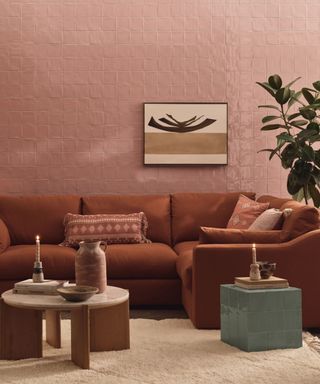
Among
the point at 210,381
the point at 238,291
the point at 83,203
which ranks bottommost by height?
the point at 210,381

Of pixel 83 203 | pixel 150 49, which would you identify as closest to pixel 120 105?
pixel 150 49

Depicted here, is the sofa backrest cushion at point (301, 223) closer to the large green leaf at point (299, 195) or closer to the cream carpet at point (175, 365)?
the cream carpet at point (175, 365)

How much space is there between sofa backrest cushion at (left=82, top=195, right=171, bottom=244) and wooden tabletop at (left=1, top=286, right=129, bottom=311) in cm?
224

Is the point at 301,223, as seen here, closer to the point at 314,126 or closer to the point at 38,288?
the point at 314,126

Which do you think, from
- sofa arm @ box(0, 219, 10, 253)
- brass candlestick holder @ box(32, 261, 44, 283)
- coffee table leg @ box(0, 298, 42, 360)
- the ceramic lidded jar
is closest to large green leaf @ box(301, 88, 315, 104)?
sofa arm @ box(0, 219, 10, 253)

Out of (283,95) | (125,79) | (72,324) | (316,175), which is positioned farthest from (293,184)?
(72,324)

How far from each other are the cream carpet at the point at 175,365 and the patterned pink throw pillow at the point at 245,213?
5.29 ft

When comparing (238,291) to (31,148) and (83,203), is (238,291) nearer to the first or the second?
(83,203)

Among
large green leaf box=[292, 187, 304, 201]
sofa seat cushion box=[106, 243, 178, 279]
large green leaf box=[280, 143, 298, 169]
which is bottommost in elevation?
sofa seat cushion box=[106, 243, 178, 279]

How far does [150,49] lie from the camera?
21.8 feet

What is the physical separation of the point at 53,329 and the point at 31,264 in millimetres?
1258

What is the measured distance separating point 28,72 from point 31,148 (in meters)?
0.71

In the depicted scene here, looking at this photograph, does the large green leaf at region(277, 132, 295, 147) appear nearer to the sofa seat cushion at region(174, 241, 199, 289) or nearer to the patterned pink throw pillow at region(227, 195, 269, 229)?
the patterned pink throw pillow at region(227, 195, 269, 229)

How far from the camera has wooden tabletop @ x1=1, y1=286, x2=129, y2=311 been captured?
3505mm
